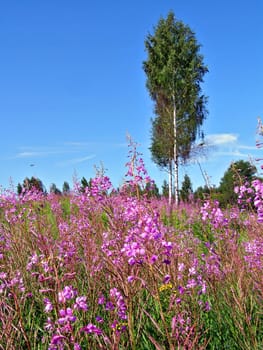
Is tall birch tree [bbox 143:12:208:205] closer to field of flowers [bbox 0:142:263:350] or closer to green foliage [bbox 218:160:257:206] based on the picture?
green foliage [bbox 218:160:257:206]

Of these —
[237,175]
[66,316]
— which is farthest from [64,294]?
[237,175]

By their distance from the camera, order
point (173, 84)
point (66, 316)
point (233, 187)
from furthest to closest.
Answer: point (173, 84)
point (233, 187)
point (66, 316)

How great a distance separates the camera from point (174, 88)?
76.9 ft

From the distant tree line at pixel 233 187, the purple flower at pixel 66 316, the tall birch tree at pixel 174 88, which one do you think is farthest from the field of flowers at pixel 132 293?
the tall birch tree at pixel 174 88

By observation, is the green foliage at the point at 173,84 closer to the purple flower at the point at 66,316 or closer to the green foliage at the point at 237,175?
the green foliage at the point at 237,175

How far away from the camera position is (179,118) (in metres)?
23.9

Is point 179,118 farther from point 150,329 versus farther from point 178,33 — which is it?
point 150,329

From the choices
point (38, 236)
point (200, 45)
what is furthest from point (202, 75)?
point (38, 236)

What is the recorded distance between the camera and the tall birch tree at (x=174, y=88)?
23.2 m

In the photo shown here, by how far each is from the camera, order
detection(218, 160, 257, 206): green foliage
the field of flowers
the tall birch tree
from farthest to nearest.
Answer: the tall birch tree
detection(218, 160, 257, 206): green foliage
the field of flowers

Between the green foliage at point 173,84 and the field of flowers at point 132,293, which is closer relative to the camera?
the field of flowers at point 132,293

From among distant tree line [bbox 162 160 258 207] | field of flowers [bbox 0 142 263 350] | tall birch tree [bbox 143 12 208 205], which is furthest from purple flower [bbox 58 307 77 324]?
tall birch tree [bbox 143 12 208 205]

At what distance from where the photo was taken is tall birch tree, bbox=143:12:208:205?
2319 centimetres

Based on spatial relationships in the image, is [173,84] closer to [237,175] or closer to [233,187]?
[233,187]
